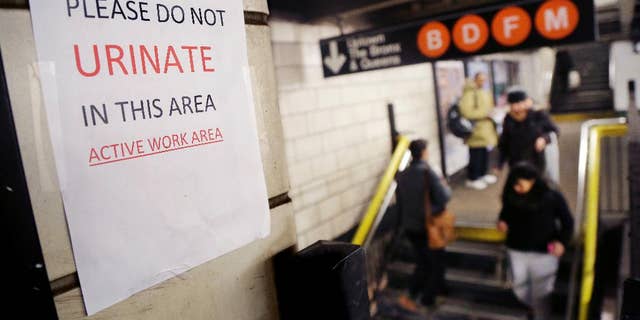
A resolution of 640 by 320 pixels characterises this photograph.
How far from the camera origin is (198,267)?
112 cm

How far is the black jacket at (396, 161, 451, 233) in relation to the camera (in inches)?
176

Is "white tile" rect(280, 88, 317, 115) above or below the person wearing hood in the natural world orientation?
above

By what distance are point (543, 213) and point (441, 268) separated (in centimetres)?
129

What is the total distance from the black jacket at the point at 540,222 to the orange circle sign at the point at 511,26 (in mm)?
1405

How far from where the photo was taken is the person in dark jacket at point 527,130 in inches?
214

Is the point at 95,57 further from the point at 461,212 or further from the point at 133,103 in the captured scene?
the point at 461,212

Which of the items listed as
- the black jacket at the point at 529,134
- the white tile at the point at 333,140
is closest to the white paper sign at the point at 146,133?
the white tile at the point at 333,140

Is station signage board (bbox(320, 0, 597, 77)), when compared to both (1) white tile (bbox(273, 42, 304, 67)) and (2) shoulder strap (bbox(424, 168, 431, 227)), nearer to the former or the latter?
(1) white tile (bbox(273, 42, 304, 67))

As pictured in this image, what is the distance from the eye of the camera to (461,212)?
610 cm

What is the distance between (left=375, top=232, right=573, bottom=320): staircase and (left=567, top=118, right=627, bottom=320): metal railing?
430 millimetres

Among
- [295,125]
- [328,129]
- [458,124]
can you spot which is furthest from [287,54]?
[458,124]

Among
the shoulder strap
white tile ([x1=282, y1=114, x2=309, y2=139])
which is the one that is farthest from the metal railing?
white tile ([x1=282, y1=114, x2=309, y2=139])

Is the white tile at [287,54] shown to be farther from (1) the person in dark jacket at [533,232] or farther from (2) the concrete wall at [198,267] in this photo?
(2) the concrete wall at [198,267]

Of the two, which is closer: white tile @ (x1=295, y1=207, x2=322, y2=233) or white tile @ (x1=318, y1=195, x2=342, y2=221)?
white tile @ (x1=295, y1=207, x2=322, y2=233)
